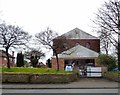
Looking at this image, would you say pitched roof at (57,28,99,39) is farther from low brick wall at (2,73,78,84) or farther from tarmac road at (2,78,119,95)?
tarmac road at (2,78,119,95)

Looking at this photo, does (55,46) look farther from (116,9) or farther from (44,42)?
(116,9)

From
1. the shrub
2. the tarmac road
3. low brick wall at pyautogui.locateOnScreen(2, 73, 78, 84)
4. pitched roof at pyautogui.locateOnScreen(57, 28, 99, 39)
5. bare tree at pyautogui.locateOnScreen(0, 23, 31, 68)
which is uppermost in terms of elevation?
pitched roof at pyautogui.locateOnScreen(57, 28, 99, 39)

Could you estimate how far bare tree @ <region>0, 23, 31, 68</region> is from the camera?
36.2 m

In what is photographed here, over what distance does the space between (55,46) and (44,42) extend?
2.21m

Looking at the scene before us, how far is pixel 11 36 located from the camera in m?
37.4

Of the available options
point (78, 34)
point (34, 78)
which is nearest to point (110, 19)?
point (34, 78)

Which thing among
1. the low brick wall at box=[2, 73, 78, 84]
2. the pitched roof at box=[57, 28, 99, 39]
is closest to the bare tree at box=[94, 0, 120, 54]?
the low brick wall at box=[2, 73, 78, 84]

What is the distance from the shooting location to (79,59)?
2463 inches

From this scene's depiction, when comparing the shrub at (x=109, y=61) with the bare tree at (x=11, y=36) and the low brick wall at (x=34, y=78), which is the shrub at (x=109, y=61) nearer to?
the bare tree at (x=11, y=36)

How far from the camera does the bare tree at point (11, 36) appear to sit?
119ft

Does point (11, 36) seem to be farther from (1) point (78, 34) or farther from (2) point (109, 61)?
(1) point (78, 34)

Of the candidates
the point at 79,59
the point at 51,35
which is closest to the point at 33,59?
the point at 79,59

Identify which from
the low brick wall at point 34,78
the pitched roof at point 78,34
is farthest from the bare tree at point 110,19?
the pitched roof at point 78,34

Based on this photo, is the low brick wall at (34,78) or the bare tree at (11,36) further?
the bare tree at (11,36)
